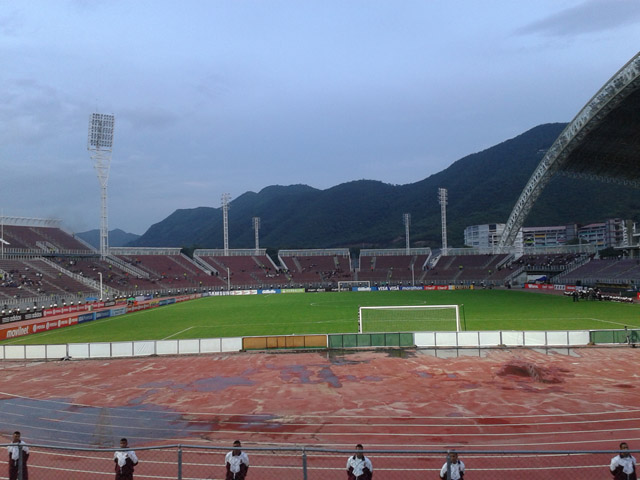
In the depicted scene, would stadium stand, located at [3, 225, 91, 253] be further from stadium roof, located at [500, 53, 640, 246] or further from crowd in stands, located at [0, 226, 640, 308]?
stadium roof, located at [500, 53, 640, 246]

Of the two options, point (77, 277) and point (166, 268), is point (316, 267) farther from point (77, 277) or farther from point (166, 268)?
point (77, 277)

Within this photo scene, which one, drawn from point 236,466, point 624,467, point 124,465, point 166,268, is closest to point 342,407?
point 236,466

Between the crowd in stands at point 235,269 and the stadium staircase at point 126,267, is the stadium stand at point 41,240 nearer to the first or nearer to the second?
the crowd in stands at point 235,269

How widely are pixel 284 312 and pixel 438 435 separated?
38.7 m

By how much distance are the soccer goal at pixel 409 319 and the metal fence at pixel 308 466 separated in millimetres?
20809

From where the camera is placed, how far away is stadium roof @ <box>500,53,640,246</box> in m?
36.0

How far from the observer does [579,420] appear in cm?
1491

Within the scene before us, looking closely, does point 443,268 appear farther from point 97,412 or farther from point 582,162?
point 97,412

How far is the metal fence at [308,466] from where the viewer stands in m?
11.4

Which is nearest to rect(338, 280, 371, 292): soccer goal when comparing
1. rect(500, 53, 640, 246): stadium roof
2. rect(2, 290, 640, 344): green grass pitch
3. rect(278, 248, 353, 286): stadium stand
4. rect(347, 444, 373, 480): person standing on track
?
rect(278, 248, 353, 286): stadium stand

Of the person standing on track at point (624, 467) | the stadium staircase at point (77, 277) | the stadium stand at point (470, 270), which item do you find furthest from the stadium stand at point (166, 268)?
the person standing on track at point (624, 467)

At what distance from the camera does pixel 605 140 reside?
45.2 metres

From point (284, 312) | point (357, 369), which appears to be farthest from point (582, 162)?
point (357, 369)

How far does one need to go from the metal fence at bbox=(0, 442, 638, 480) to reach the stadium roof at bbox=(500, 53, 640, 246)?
33443mm
